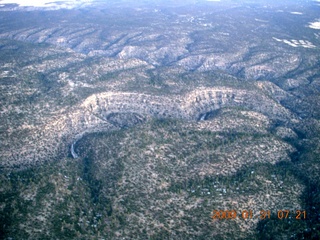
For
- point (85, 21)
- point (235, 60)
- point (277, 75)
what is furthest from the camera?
point (85, 21)

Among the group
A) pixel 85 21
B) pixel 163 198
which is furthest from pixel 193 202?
pixel 85 21

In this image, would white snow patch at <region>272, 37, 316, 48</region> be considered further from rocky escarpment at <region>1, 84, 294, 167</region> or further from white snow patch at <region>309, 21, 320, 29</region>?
rocky escarpment at <region>1, 84, 294, 167</region>

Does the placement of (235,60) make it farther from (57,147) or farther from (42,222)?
(42,222)

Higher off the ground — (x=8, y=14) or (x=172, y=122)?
(x=8, y=14)

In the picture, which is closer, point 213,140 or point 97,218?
point 97,218

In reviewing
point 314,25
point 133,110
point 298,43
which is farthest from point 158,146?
point 314,25
